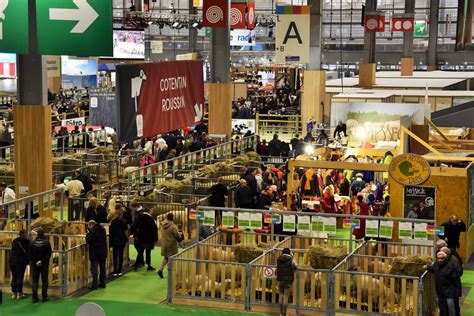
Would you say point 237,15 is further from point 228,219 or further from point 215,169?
point 228,219

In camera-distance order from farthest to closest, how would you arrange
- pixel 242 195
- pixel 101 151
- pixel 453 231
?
pixel 101 151 → pixel 242 195 → pixel 453 231

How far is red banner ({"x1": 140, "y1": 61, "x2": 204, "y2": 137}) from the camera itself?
56.9 feet

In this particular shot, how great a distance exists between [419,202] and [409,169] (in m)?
0.81

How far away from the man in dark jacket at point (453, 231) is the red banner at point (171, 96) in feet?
18.8

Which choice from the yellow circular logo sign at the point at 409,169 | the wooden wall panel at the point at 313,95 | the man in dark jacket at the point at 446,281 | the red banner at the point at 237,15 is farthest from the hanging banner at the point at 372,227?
the wooden wall panel at the point at 313,95

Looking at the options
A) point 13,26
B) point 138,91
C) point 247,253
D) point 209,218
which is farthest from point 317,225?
point 13,26

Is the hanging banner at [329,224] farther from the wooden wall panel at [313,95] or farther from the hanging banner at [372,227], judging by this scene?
the wooden wall panel at [313,95]

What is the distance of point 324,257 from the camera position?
45.5ft

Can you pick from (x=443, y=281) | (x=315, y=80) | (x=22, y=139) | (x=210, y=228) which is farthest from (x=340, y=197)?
(x=315, y=80)

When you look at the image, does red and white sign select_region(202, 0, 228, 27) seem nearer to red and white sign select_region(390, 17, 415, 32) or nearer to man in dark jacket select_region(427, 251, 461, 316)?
man in dark jacket select_region(427, 251, 461, 316)

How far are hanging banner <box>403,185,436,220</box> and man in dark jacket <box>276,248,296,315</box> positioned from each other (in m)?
4.73

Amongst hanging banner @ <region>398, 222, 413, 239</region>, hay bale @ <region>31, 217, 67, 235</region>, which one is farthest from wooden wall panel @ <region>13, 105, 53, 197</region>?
hanging banner @ <region>398, 222, 413, 239</region>

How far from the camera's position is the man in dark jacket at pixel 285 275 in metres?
13.1

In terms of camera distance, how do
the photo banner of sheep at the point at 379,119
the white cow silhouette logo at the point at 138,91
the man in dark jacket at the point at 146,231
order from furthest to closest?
the photo banner of sheep at the point at 379,119 → the white cow silhouette logo at the point at 138,91 → the man in dark jacket at the point at 146,231
